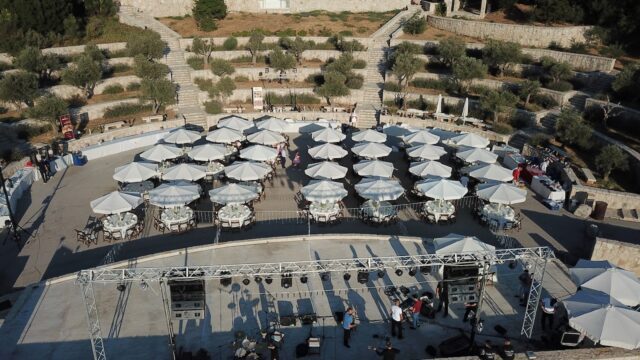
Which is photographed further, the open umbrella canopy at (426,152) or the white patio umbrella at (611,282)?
the open umbrella canopy at (426,152)

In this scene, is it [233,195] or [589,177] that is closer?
[233,195]

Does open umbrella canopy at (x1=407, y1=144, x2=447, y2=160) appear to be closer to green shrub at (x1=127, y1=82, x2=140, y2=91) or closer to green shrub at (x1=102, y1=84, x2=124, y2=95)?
green shrub at (x1=127, y1=82, x2=140, y2=91)

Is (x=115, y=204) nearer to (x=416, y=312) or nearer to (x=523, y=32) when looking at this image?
(x=416, y=312)

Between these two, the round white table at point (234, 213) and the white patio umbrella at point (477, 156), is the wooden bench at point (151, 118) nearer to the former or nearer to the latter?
the round white table at point (234, 213)

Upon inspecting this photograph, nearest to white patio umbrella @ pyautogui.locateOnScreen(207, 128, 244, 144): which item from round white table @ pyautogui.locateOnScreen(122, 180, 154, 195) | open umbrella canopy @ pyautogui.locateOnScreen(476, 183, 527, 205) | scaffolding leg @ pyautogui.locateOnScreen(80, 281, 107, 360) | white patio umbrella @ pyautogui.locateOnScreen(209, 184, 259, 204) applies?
round white table @ pyautogui.locateOnScreen(122, 180, 154, 195)

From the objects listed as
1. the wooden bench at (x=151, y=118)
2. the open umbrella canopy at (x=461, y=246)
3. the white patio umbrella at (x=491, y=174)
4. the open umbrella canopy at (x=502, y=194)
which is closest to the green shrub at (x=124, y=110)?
the wooden bench at (x=151, y=118)

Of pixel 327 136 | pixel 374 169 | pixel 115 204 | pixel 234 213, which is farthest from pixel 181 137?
pixel 374 169

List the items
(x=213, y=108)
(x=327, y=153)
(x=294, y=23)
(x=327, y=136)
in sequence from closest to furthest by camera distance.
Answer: (x=327, y=153) → (x=327, y=136) → (x=213, y=108) → (x=294, y=23)
